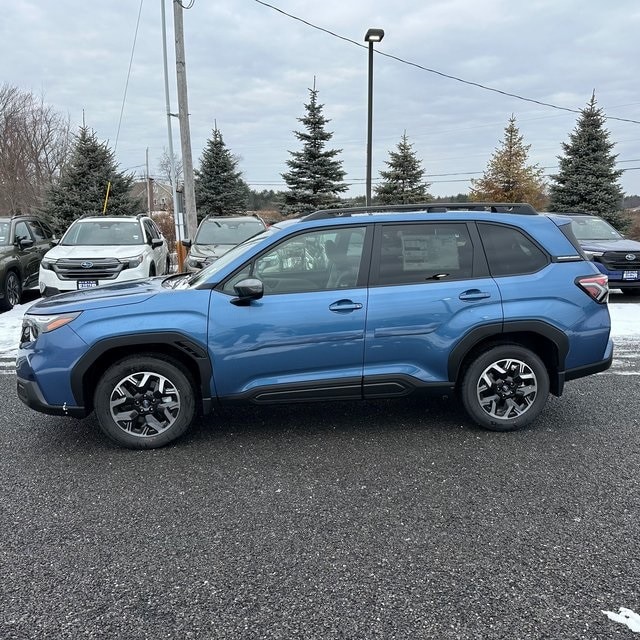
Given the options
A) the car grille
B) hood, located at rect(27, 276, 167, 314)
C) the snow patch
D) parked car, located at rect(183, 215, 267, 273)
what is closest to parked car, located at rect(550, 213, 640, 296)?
parked car, located at rect(183, 215, 267, 273)

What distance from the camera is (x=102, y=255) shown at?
9336 mm

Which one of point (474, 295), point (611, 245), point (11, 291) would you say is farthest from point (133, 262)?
point (611, 245)

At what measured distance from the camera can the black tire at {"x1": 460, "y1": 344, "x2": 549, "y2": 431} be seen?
4160 mm

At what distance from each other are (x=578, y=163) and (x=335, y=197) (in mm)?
11161

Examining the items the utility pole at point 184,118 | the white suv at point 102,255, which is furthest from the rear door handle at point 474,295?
the utility pole at point 184,118

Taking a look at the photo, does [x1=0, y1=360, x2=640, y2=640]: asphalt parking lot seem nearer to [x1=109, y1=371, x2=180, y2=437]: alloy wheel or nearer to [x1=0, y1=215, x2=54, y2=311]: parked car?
[x1=109, y1=371, x2=180, y2=437]: alloy wheel

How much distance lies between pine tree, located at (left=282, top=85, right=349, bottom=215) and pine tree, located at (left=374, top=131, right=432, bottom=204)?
439 centimetres

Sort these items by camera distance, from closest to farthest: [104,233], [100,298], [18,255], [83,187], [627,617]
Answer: [627,617] < [100,298] < [18,255] < [104,233] < [83,187]

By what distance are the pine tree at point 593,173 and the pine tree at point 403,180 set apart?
22.9ft

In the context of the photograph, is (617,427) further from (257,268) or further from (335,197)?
(335,197)

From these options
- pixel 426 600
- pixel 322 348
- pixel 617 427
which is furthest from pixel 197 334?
pixel 617 427

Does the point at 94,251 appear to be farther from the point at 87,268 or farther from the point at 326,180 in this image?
the point at 326,180

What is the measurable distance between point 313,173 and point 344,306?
22.0 m

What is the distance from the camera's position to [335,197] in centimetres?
2534
